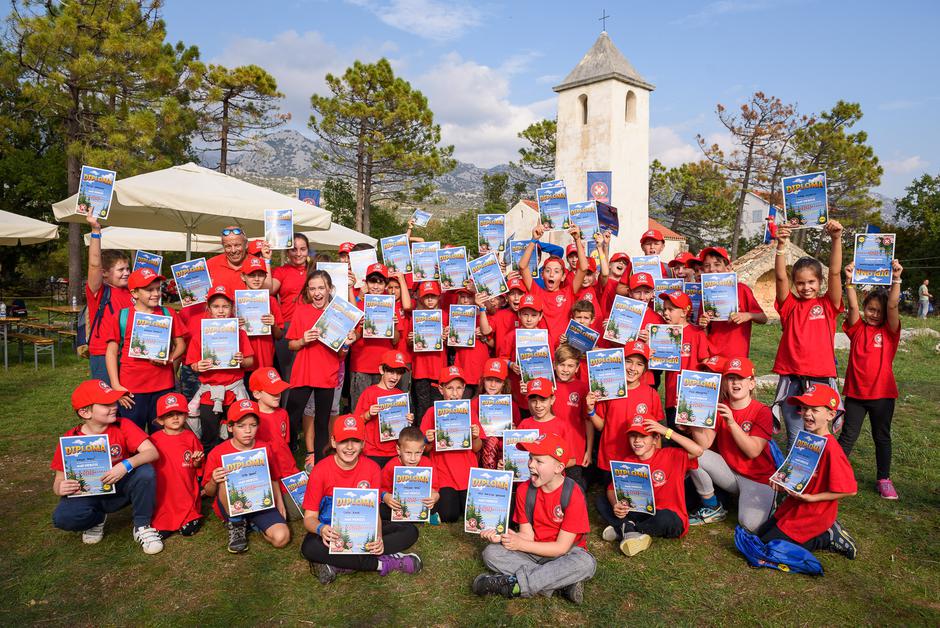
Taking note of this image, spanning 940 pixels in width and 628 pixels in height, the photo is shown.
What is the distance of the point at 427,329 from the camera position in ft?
20.2

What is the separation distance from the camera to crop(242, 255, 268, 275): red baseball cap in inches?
235

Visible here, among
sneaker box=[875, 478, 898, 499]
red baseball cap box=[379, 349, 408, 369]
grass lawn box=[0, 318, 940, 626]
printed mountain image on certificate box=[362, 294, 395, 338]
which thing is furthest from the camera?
printed mountain image on certificate box=[362, 294, 395, 338]

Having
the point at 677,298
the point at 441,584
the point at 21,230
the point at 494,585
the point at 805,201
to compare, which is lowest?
the point at 441,584

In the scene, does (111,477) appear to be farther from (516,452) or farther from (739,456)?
(739,456)

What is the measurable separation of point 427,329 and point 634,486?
2.60 m

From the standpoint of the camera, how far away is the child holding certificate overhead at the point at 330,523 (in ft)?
14.2

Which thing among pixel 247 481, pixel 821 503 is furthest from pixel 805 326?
pixel 247 481

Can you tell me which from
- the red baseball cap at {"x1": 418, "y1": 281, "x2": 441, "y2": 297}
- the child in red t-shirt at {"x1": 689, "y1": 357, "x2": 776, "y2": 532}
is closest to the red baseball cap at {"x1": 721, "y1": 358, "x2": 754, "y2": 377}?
the child in red t-shirt at {"x1": 689, "y1": 357, "x2": 776, "y2": 532}

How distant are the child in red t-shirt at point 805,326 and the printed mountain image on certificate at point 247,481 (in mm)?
4643

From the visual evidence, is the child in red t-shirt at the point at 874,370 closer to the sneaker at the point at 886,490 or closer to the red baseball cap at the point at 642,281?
the sneaker at the point at 886,490

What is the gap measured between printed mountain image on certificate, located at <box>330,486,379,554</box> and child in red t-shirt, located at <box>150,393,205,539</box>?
1.72 metres

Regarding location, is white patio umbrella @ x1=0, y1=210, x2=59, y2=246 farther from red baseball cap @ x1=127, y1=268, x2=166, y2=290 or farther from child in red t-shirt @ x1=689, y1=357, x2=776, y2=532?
child in red t-shirt @ x1=689, y1=357, x2=776, y2=532

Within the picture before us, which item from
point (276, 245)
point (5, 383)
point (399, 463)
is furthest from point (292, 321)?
point (5, 383)

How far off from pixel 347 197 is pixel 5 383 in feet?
90.2
